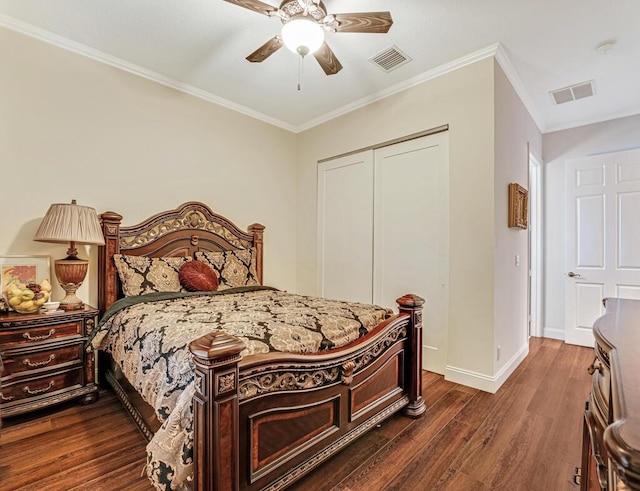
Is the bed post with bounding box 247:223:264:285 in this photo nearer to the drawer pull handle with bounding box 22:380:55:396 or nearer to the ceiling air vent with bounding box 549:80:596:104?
the drawer pull handle with bounding box 22:380:55:396

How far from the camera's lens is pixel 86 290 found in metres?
2.81

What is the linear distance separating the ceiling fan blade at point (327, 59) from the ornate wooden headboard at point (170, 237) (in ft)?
6.34

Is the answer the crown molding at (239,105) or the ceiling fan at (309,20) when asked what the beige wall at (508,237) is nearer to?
the crown molding at (239,105)

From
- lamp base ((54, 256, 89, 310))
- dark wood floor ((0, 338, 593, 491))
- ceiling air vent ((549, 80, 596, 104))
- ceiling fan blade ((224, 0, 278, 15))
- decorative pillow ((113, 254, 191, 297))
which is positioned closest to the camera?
dark wood floor ((0, 338, 593, 491))

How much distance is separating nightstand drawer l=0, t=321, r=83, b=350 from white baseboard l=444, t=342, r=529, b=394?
3.01m

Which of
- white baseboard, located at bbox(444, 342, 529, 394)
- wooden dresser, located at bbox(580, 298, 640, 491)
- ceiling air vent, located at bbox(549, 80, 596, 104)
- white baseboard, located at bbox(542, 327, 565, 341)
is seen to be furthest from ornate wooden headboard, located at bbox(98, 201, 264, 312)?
white baseboard, located at bbox(542, 327, 565, 341)

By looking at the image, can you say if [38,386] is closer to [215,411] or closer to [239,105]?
[215,411]

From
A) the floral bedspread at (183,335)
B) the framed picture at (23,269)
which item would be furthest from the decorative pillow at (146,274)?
the framed picture at (23,269)

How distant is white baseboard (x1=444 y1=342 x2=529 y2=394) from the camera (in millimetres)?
2678

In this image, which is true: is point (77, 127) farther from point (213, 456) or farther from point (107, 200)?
point (213, 456)

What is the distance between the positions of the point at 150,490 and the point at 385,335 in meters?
1.44

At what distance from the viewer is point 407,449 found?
6.25 feet

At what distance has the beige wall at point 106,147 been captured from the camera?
8.22 feet

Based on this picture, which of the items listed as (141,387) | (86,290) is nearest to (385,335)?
(141,387)
